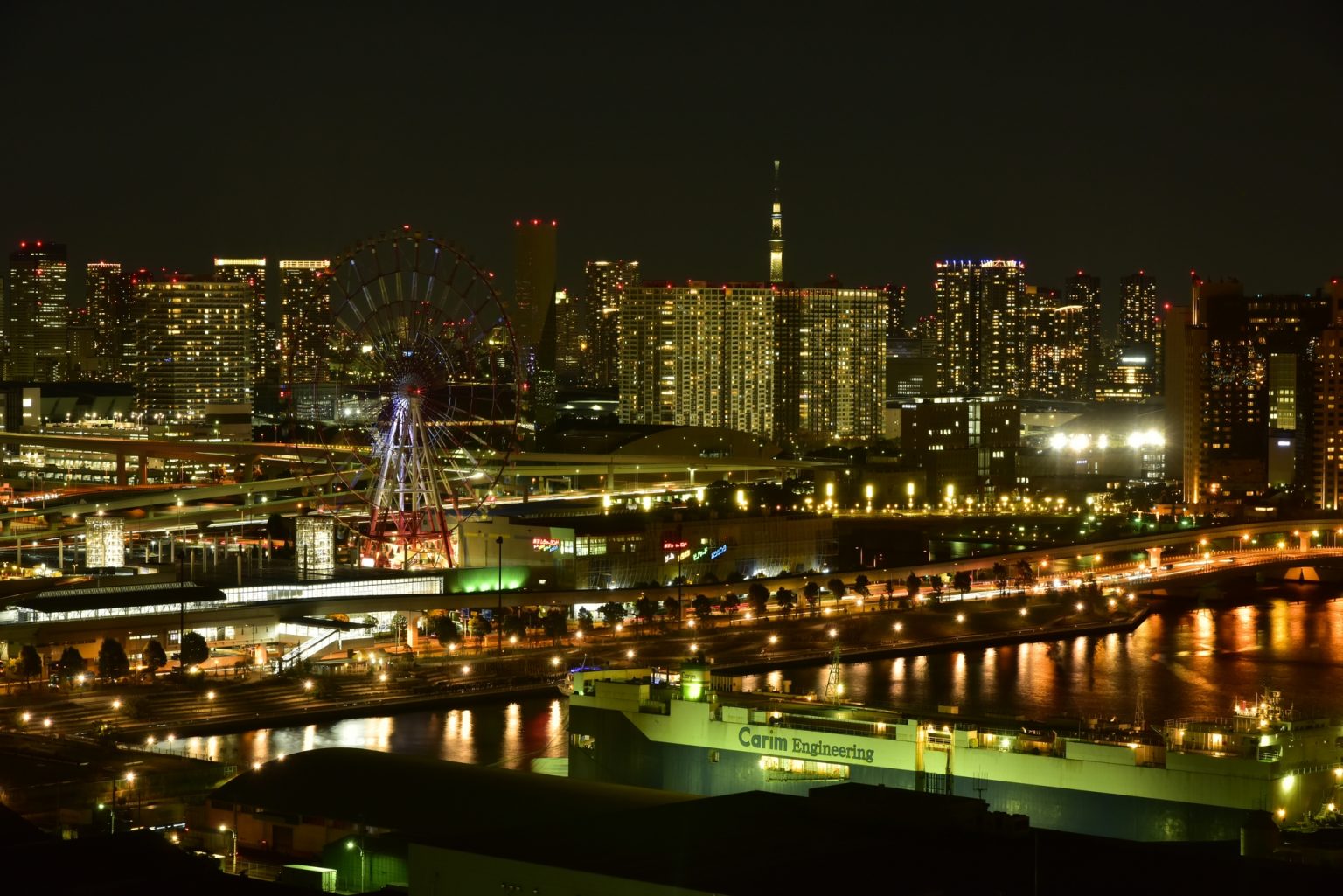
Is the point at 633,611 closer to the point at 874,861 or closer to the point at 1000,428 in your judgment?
the point at 874,861

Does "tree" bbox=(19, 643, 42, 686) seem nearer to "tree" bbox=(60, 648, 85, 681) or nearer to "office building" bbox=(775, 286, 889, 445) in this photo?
"tree" bbox=(60, 648, 85, 681)

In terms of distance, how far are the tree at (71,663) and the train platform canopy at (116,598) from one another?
1.22m

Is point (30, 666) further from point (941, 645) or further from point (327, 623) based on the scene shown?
point (941, 645)

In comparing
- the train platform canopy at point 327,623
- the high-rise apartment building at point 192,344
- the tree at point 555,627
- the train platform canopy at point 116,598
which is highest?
the high-rise apartment building at point 192,344

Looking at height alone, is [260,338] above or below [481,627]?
above

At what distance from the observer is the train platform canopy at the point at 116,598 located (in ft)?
59.0

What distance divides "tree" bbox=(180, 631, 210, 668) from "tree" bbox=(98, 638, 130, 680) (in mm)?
506

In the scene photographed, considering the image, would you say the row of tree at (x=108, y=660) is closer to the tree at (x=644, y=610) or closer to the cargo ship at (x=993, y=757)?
the tree at (x=644, y=610)

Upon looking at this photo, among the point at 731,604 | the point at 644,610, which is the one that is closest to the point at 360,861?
the point at 644,610

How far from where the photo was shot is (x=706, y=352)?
5281 cm

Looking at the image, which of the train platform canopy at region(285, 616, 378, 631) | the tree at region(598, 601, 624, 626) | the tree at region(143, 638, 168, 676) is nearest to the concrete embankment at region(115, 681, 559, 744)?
the tree at region(143, 638, 168, 676)

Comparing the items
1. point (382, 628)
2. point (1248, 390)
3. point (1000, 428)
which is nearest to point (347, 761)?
point (382, 628)

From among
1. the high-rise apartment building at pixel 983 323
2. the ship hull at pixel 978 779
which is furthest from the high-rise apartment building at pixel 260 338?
the ship hull at pixel 978 779

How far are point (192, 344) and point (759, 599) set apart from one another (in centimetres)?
3737
